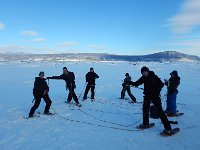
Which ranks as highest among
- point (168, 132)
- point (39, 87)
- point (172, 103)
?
point (39, 87)

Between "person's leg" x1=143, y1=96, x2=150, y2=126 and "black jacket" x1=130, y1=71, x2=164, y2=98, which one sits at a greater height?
"black jacket" x1=130, y1=71, x2=164, y2=98

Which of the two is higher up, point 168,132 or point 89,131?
point 168,132

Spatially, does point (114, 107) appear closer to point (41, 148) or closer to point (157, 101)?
point (157, 101)

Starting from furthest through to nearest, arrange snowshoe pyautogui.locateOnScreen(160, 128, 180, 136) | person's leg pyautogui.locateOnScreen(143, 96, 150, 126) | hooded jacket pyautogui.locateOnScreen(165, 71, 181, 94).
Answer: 1. hooded jacket pyautogui.locateOnScreen(165, 71, 181, 94)
2. person's leg pyautogui.locateOnScreen(143, 96, 150, 126)
3. snowshoe pyautogui.locateOnScreen(160, 128, 180, 136)

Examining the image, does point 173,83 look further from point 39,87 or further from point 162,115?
point 39,87

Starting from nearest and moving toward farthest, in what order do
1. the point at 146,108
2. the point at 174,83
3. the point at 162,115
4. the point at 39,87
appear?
the point at 162,115
the point at 146,108
the point at 39,87
the point at 174,83

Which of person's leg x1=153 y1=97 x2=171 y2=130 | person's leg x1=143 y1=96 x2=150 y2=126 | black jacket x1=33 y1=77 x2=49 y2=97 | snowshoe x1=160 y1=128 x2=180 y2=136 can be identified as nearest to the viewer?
snowshoe x1=160 y1=128 x2=180 y2=136

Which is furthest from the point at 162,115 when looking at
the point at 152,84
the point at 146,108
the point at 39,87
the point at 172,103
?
the point at 39,87

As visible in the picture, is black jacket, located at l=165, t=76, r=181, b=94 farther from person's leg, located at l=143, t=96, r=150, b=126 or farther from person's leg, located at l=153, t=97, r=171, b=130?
person's leg, located at l=153, t=97, r=171, b=130

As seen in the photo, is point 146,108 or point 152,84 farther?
point 146,108

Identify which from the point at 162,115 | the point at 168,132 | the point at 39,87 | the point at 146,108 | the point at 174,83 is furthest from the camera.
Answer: the point at 174,83

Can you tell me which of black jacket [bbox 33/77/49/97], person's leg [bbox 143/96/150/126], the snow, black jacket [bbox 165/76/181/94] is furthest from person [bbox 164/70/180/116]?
black jacket [bbox 33/77/49/97]

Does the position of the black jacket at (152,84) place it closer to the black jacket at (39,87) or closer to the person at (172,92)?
the person at (172,92)

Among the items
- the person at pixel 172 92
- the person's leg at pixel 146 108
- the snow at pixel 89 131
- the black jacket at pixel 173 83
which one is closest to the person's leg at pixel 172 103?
the person at pixel 172 92
